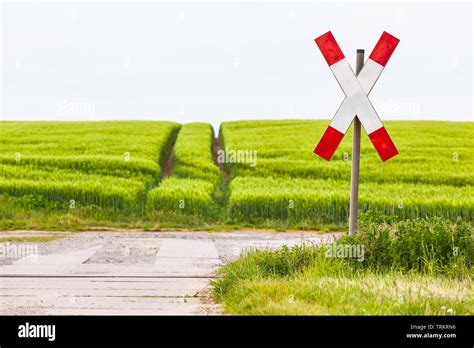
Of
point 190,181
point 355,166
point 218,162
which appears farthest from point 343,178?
point 355,166

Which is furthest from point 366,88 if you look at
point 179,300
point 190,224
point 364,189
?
point 364,189

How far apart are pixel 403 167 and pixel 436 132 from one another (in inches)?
602

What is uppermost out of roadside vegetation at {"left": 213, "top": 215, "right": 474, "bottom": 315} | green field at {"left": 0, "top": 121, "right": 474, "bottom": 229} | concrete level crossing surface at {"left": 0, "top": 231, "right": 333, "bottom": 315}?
green field at {"left": 0, "top": 121, "right": 474, "bottom": 229}

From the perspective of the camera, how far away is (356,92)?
1048 cm

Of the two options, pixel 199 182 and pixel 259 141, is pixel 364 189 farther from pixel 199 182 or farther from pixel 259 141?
pixel 259 141

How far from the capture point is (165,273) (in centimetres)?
1180

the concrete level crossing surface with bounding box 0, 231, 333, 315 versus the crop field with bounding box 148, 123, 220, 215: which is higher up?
the crop field with bounding box 148, 123, 220, 215

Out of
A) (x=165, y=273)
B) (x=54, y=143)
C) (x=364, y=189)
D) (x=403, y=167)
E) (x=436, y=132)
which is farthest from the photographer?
(x=436, y=132)

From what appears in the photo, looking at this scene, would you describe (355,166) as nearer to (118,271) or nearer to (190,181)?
(118,271)

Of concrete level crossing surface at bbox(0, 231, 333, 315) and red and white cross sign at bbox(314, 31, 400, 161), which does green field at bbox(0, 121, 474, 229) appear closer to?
concrete level crossing surface at bbox(0, 231, 333, 315)

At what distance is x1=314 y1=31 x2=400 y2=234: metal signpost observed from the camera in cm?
1041
